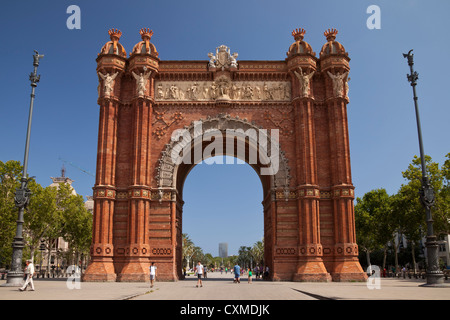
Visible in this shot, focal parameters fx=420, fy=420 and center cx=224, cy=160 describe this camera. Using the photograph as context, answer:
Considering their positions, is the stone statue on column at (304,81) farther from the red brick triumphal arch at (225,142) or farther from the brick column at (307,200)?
the brick column at (307,200)

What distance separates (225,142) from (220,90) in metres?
4.12

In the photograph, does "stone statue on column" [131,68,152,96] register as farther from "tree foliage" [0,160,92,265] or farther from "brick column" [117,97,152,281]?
"tree foliage" [0,160,92,265]

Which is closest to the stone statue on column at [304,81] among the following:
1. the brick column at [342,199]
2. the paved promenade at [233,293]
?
the brick column at [342,199]

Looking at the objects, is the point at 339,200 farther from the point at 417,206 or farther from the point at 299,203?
the point at 417,206

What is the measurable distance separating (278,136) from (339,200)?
20.1ft

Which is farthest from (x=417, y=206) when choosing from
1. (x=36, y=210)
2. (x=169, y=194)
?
(x=36, y=210)

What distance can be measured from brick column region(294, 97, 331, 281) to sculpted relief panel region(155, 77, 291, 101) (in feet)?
6.09

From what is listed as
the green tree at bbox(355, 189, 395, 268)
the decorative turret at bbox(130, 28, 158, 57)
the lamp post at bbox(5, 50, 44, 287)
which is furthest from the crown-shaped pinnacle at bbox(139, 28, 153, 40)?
the green tree at bbox(355, 189, 395, 268)

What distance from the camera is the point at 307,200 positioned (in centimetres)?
2805

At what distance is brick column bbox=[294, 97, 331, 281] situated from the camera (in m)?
26.8

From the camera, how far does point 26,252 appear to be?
5169 cm

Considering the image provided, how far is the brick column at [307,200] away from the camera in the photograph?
2681cm

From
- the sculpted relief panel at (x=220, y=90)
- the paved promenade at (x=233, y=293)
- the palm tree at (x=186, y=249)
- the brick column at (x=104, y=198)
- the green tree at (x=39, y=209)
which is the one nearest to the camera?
the paved promenade at (x=233, y=293)

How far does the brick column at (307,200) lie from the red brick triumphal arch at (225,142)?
69mm
